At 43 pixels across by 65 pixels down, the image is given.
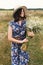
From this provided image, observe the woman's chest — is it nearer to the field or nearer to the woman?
the woman

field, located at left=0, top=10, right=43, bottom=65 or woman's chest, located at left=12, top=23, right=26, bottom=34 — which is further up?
woman's chest, located at left=12, top=23, right=26, bottom=34

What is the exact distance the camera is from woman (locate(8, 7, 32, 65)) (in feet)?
12.0

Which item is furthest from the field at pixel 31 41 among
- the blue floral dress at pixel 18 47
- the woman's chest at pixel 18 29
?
the woman's chest at pixel 18 29

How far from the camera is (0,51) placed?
543cm

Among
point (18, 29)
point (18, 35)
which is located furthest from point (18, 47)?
point (18, 29)

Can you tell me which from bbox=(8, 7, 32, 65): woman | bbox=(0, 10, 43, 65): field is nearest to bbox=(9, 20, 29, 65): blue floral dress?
bbox=(8, 7, 32, 65): woman

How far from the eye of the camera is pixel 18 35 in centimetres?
373

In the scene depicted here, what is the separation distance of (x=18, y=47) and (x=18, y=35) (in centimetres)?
20

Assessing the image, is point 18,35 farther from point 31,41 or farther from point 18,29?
point 31,41

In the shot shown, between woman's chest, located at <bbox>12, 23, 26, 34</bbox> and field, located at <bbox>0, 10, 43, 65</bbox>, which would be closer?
woman's chest, located at <bbox>12, 23, 26, 34</bbox>

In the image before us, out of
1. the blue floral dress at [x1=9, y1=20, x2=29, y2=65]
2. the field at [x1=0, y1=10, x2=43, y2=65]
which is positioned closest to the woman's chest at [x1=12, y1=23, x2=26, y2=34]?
the blue floral dress at [x1=9, y1=20, x2=29, y2=65]

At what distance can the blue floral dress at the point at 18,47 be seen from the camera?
12.1 feet

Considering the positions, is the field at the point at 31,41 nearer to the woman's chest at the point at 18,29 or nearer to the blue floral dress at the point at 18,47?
the blue floral dress at the point at 18,47

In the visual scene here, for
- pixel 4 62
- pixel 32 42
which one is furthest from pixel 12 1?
pixel 4 62
